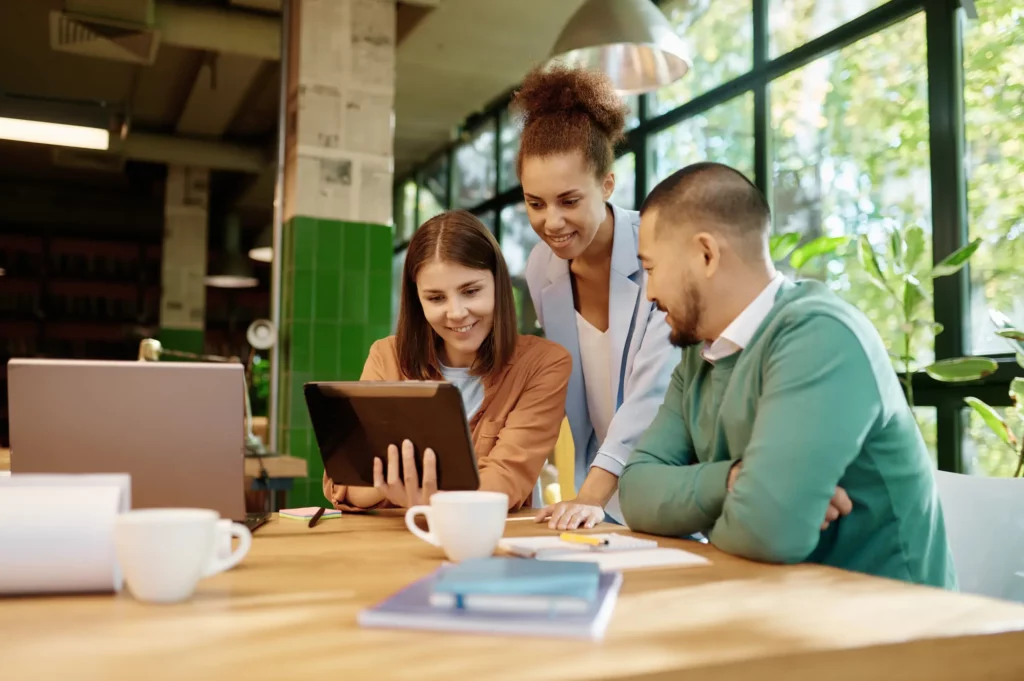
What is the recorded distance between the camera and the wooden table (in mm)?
661

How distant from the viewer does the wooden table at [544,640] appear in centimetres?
66

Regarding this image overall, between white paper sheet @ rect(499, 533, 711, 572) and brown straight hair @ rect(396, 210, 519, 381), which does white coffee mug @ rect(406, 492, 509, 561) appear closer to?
white paper sheet @ rect(499, 533, 711, 572)

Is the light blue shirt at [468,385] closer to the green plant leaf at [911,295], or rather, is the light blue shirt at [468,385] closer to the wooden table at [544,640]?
the wooden table at [544,640]

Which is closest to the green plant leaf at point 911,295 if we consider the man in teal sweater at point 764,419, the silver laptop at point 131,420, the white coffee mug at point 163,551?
the man in teal sweater at point 764,419

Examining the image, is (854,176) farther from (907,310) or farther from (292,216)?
(292,216)

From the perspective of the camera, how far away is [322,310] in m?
4.22

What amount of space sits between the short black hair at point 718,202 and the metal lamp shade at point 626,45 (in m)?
1.29

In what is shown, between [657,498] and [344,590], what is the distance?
596 millimetres

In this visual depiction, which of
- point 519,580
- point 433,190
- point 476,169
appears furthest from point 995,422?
point 433,190

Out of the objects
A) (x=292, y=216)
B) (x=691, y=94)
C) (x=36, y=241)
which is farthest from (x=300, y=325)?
(x=36, y=241)

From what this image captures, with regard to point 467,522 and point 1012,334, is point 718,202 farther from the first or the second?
point 1012,334

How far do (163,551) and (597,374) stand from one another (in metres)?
1.50

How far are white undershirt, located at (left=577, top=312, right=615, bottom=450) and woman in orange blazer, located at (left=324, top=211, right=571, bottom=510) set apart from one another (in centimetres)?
28

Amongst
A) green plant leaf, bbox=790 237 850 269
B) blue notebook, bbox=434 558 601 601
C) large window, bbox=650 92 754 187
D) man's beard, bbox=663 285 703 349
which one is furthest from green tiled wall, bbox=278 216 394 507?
blue notebook, bbox=434 558 601 601
